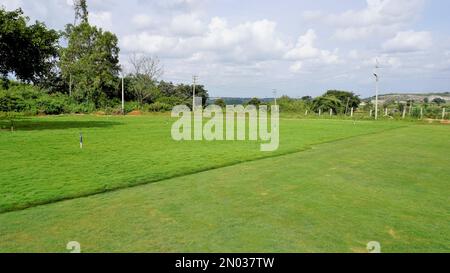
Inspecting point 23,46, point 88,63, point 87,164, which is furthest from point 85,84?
point 87,164

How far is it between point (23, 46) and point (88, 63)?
3134 cm

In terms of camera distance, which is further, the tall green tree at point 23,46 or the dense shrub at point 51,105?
the dense shrub at point 51,105

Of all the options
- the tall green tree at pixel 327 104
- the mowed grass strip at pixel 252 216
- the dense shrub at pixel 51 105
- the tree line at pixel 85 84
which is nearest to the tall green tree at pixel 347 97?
the tall green tree at pixel 327 104

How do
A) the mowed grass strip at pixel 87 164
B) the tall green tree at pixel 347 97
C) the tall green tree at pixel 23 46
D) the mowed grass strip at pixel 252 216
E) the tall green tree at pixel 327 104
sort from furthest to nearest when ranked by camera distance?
the tall green tree at pixel 347 97 → the tall green tree at pixel 327 104 → the tall green tree at pixel 23 46 → the mowed grass strip at pixel 87 164 → the mowed grass strip at pixel 252 216

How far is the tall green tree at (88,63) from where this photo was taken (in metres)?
51.2

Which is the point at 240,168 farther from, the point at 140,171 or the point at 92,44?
the point at 92,44

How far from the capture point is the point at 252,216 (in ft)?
18.3

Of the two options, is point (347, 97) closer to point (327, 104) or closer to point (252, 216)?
point (327, 104)

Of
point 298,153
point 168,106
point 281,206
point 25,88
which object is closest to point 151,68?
point 168,106

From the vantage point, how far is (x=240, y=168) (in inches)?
401

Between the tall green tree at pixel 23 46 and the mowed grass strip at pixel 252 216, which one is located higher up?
the tall green tree at pixel 23 46

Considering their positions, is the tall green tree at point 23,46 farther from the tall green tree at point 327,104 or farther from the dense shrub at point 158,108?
the tall green tree at point 327,104

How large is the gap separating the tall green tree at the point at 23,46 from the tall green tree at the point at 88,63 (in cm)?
2813

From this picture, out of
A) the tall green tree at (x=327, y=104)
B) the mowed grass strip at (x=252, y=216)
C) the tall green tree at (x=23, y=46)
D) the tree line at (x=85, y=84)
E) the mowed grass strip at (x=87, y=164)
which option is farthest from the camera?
the tall green tree at (x=327, y=104)
